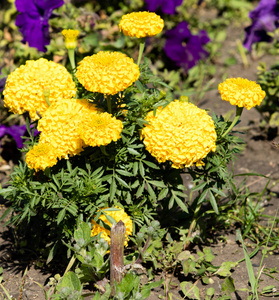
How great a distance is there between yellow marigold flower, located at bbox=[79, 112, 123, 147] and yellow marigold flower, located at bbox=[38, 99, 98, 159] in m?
0.14

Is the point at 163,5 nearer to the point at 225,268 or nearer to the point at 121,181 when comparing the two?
the point at 121,181

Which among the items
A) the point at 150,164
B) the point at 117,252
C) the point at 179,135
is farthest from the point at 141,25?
the point at 117,252

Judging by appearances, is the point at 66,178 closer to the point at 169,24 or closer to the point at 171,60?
the point at 171,60

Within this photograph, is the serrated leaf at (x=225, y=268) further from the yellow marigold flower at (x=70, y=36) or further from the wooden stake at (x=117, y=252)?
the yellow marigold flower at (x=70, y=36)

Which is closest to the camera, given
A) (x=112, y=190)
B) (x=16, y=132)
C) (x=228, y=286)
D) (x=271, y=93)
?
(x=112, y=190)

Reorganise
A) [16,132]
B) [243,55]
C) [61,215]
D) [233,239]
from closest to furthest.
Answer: [61,215] → [233,239] → [16,132] → [243,55]

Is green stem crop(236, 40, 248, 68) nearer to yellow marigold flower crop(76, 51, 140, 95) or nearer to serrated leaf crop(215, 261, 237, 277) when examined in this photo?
serrated leaf crop(215, 261, 237, 277)

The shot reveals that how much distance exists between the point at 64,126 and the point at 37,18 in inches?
71.2

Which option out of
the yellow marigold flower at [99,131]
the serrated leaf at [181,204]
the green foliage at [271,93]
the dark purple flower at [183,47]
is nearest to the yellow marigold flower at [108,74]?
the yellow marigold flower at [99,131]

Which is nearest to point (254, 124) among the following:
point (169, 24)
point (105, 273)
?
point (169, 24)

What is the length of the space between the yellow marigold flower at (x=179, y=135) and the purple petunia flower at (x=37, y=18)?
1.69 metres

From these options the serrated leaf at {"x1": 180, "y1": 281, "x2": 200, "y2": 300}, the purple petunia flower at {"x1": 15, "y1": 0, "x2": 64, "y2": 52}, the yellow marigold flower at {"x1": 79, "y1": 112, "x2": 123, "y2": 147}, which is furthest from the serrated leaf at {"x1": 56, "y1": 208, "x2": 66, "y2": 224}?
the purple petunia flower at {"x1": 15, "y1": 0, "x2": 64, "y2": 52}

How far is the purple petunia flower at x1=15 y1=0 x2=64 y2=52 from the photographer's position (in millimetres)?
3352

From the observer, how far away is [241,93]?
2.01m
